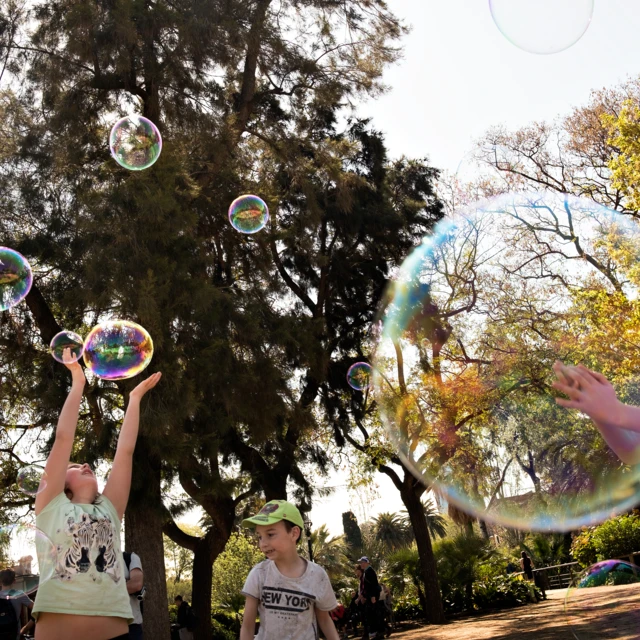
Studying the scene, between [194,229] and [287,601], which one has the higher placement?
[194,229]

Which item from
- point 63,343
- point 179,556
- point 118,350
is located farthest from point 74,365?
point 179,556

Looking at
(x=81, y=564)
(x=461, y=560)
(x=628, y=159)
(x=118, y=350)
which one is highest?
(x=628, y=159)

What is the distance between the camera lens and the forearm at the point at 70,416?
355cm

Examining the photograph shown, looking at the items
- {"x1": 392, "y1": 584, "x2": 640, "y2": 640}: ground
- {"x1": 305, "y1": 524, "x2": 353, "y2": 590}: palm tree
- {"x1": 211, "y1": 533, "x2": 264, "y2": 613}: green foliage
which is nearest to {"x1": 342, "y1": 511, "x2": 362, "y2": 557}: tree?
{"x1": 305, "y1": 524, "x2": 353, "y2": 590}: palm tree

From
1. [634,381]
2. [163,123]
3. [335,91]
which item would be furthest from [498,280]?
[163,123]

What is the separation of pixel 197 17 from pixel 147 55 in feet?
3.90

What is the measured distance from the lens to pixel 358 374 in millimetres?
18547

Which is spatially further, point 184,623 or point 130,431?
point 184,623

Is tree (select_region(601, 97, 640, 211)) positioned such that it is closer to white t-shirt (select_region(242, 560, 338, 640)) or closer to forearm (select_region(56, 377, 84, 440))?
white t-shirt (select_region(242, 560, 338, 640))

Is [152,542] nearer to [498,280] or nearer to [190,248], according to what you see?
[190,248]

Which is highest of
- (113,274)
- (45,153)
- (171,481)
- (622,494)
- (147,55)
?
(147,55)

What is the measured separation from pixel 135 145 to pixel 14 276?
9.93 ft

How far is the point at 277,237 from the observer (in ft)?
49.4

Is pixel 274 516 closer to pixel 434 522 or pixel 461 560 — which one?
pixel 461 560
